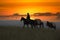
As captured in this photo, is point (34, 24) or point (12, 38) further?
point (34, 24)

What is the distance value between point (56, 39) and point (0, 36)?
2.84 metres

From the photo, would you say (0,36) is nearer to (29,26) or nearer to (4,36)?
(4,36)

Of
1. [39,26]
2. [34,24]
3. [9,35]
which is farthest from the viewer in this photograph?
[39,26]

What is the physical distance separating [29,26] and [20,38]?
18.5 ft

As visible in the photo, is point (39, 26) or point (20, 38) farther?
point (39, 26)

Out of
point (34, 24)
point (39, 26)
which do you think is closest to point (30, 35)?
point (34, 24)

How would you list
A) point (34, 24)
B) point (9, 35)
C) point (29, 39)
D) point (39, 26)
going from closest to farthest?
point (29, 39), point (9, 35), point (34, 24), point (39, 26)

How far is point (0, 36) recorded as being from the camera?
45.9 ft

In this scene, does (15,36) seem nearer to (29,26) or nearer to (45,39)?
(45,39)

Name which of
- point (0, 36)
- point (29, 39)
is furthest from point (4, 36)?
point (29, 39)

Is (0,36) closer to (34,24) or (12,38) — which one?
(12,38)

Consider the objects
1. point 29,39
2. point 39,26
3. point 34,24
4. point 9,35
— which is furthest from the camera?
point 39,26

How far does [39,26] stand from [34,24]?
4.41 feet

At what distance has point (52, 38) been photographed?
13930mm
